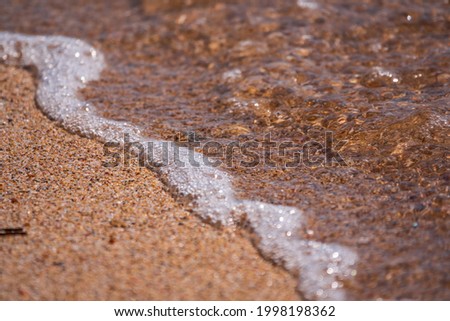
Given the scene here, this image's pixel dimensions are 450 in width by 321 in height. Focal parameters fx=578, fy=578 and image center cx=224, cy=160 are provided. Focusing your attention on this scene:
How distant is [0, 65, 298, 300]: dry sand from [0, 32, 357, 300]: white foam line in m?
0.07

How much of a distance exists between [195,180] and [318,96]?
0.95 m

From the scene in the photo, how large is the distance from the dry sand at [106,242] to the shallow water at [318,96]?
1.04ft

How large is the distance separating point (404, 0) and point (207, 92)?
5.85 feet

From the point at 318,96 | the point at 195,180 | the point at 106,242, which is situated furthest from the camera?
the point at 318,96

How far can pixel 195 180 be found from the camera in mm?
2494

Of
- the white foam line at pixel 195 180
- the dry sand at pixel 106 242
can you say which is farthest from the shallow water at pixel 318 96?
the dry sand at pixel 106 242

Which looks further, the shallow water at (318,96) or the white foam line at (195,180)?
the shallow water at (318,96)

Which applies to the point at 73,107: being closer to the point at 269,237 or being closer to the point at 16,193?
the point at 16,193

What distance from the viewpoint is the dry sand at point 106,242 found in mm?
1923

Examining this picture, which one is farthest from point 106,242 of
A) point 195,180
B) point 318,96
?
point 318,96

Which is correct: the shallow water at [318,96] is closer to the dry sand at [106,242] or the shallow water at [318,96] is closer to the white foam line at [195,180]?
the white foam line at [195,180]

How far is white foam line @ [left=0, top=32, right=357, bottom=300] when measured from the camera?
2016 mm

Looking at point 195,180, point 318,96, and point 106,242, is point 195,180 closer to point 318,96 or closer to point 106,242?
point 106,242

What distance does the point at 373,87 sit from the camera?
3.13 m
